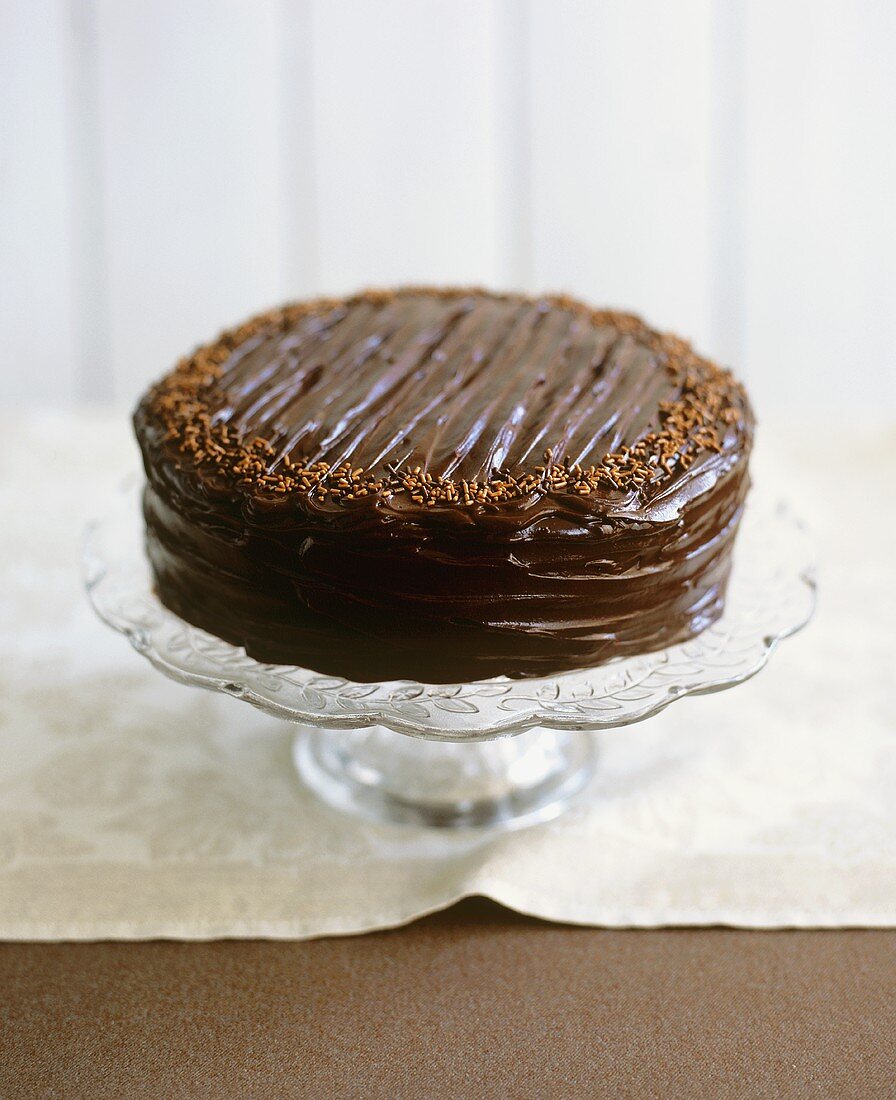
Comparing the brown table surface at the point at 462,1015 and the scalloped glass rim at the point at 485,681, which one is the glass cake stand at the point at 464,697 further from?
the brown table surface at the point at 462,1015

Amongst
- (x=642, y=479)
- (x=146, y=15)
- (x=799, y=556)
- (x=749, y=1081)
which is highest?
(x=146, y=15)

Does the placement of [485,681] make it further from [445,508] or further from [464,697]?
[445,508]

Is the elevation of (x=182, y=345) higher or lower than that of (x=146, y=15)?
lower

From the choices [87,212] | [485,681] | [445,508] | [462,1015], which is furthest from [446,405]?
[87,212]

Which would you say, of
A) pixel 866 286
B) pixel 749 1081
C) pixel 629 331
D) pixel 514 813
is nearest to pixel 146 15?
pixel 629 331

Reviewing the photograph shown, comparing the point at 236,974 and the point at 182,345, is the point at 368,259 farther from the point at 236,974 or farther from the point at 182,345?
the point at 236,974

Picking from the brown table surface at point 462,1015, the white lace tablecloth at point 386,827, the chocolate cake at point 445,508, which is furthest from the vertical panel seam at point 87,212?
the brown table surface at point 462,1015
